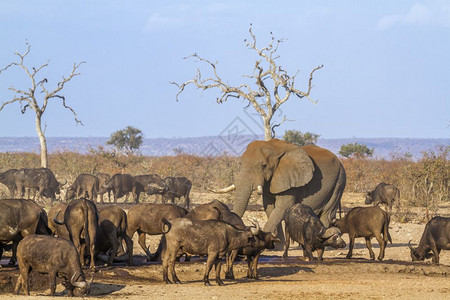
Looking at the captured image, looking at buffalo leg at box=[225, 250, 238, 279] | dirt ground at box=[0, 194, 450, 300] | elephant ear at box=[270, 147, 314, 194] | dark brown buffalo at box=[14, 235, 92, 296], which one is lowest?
dirt ground at box=[0, 194, 450, 300]

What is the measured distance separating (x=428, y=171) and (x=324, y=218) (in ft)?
37.5

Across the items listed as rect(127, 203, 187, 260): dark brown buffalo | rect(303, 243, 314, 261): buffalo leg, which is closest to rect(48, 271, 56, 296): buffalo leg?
rect(127, 203, 187, 260): dark brown buffalo

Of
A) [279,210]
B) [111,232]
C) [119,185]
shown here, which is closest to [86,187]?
[119,185]

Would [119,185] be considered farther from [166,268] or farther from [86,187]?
[166,268]

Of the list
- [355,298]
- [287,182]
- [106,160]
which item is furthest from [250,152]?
[106,160]

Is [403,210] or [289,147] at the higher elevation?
[289,147]

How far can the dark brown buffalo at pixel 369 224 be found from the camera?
1767cm

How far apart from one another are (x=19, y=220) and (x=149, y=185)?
52.3ft

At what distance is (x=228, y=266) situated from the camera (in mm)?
14766

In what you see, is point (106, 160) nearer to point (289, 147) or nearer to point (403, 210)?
point (403, 210)

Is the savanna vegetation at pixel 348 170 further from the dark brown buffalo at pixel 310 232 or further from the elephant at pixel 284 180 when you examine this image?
the dark brown buffalo at pixel 310 232

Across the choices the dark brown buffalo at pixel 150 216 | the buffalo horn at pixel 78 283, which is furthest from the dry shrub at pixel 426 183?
the buffalo horn at pixel 78 283

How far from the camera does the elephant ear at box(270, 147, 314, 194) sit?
19.2 m

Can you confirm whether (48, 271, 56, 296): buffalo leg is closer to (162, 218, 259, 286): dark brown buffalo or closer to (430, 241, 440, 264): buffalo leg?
(162, 218, 259, 286): dark brown buffalo
